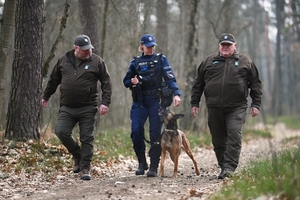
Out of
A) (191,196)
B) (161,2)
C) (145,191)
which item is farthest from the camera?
(161,2)

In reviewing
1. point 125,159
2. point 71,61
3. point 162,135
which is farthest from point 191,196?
point 125,159

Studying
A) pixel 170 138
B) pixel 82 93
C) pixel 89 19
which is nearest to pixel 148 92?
pixel 170 138

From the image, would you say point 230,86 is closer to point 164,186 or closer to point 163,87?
point 163,87

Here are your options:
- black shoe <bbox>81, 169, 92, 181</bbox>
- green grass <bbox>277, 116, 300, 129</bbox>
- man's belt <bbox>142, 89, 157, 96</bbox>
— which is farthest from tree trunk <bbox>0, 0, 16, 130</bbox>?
green grass <bbox>277, 116, 300, 129</bbox>

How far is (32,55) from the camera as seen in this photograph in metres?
10.0

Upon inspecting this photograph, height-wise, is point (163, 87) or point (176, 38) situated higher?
point (176, 38)

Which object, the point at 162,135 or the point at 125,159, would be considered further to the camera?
the point at 125,159

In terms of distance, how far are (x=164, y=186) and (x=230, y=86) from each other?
6.77 feet

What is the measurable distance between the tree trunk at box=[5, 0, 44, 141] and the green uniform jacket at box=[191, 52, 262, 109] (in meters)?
3.83

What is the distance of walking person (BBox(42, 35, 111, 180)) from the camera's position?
820 centimetres

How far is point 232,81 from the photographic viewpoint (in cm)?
809

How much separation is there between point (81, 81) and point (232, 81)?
2548 millimetres

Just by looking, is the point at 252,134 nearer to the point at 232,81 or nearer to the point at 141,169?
the point at 141,169

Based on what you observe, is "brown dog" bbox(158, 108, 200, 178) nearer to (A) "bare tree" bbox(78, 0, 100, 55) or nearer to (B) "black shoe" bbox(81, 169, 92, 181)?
(B) "black shoe" bbox(81, 169, 92, 181)
